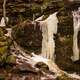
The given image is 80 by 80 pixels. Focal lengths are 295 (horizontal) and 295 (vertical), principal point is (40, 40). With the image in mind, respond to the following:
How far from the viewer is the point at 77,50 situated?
A: 33.2ft

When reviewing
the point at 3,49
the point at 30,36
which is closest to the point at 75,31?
the point at 30,36

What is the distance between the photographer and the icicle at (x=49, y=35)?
34.0 feet

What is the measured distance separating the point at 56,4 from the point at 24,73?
322 cm

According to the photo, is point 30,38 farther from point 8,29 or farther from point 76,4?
point 76,4

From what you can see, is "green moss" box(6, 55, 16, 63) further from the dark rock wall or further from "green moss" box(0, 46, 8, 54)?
the dark rock wall

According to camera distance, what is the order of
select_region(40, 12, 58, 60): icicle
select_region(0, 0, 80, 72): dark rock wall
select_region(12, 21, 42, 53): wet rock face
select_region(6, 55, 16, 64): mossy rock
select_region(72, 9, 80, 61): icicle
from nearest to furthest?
select_region(6, 55, 16, 64): mossy rock, select_region(72, 9, 80, 61): icicle, select_region(0, 0, 80, 72): dark rock wall, select_region(40, 12, 58, 60): icicle, select_region(12, 21, 42, 53): wet rock face

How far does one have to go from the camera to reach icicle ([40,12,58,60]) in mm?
10359

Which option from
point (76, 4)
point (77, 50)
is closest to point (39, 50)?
point (77, 50)

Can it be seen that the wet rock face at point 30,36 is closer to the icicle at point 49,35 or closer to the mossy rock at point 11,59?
the icicle at point 49,35

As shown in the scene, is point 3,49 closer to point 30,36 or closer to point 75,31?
point 30,36

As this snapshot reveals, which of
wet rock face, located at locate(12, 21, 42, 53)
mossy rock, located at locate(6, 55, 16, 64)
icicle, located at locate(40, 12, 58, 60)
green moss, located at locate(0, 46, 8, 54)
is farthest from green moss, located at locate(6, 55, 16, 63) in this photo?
icicle, located at locate(40, 12, 58, 60)

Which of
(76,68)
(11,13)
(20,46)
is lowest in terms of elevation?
(76,68)

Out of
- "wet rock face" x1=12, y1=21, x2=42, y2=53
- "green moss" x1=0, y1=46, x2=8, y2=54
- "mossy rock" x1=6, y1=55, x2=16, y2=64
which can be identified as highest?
"wet rock face" x1=12, y1=21, x2=42, y2=53

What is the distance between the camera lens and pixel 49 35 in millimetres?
10523
